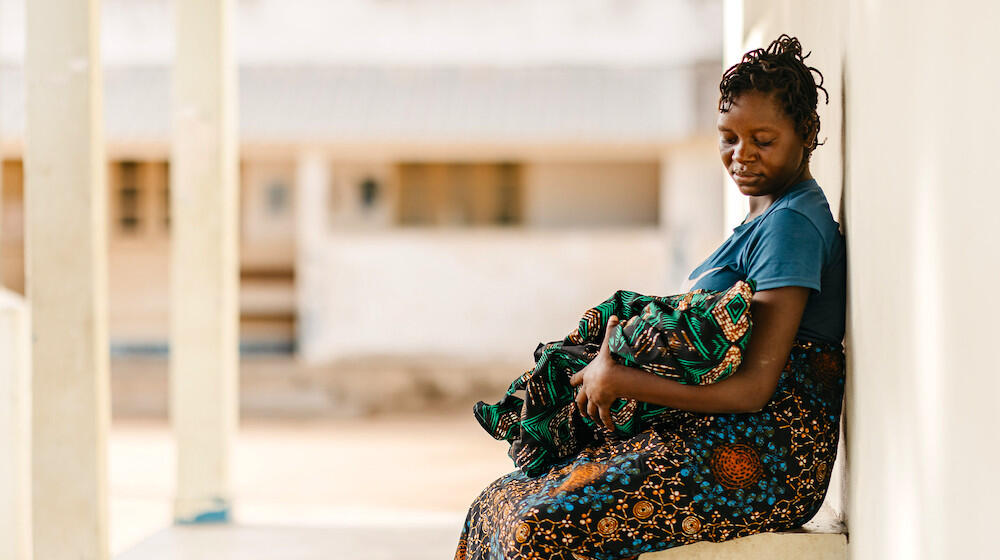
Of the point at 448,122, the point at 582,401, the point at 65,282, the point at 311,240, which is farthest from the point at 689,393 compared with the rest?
the point at 311,240

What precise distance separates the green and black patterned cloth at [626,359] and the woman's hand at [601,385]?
3 cm

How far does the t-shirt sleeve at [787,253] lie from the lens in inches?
82.2

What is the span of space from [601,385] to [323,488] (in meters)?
6.63

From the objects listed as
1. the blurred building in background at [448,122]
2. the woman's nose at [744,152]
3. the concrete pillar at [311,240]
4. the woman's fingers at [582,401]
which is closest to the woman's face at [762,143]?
the woman's nose at [744,152]

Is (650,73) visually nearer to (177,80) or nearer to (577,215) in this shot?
(577,215)

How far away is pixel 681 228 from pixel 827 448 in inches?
399

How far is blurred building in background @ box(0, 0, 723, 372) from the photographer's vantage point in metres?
12.2

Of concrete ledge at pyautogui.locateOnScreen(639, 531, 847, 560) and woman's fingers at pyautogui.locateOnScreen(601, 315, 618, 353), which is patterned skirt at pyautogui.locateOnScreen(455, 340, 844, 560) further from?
woman's fingers at pyautogui.locateOnScreen(601, 315, 618, 353)

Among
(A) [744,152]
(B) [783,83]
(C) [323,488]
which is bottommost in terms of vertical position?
(C) [323,488]

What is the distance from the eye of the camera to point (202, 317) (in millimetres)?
5445

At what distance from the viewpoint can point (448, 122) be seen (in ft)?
39.8

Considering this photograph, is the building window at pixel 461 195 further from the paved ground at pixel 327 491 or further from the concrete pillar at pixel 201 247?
the concrete pillar at pixel 201 247

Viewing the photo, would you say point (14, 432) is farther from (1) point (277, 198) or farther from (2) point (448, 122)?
(1) point (277, 198)

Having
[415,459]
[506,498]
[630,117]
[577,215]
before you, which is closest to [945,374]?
[506,498]
